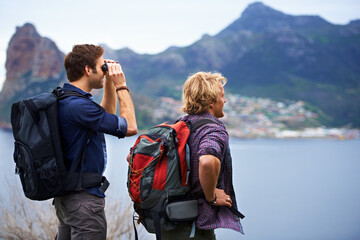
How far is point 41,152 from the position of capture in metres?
1.24

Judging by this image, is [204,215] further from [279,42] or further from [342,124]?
[279,42]

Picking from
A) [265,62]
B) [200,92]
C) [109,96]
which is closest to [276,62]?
[265,62]

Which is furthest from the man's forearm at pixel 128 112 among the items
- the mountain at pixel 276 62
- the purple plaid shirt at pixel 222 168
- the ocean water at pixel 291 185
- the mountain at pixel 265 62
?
the mountain at pixel 276 62

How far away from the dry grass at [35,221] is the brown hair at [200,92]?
286cm

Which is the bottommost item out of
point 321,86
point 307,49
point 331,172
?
point 331,172

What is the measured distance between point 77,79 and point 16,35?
36072 mm

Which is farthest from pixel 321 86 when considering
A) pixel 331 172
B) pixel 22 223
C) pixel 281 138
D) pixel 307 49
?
pixel 22 223

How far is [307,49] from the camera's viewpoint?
57.0m

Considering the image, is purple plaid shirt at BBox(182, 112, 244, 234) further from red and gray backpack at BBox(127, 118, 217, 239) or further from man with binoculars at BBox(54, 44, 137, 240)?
man with binoculars at BBox(54, 44, 137, 240)

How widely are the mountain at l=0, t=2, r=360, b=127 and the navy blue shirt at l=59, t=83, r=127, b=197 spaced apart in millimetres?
28867

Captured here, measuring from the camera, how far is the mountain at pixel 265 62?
3913 cm

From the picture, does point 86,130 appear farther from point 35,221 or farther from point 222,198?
point 35,221

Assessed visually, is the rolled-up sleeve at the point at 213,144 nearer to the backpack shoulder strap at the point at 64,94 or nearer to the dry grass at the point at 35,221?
the backpack shoulder strap at the point at 64,94

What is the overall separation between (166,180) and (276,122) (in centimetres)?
4091
